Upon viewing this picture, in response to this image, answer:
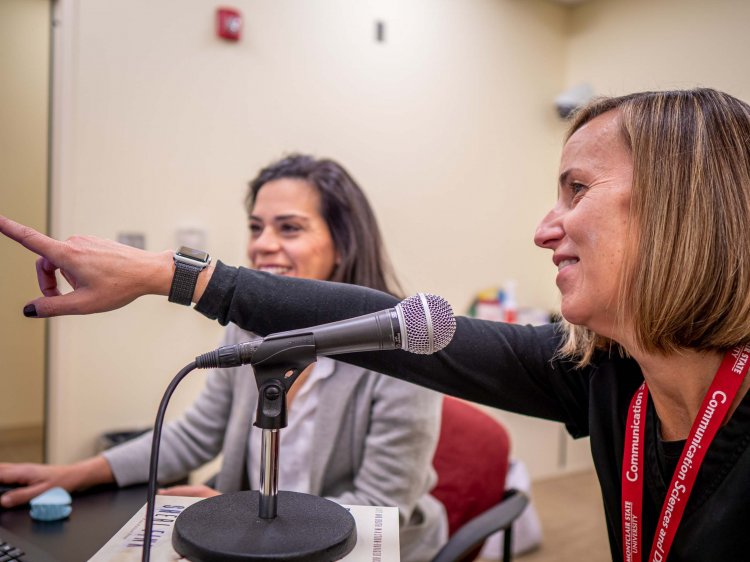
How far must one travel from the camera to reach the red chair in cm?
166

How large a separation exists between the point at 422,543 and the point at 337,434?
314 millimetres

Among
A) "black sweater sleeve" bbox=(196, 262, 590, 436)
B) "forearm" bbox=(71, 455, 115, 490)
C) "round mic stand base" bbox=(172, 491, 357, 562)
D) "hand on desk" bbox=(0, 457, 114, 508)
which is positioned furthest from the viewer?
"forearm" bbox=(71, 455, 115, 490)

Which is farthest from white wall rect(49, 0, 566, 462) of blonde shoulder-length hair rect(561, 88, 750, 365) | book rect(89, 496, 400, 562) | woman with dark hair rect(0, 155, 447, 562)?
blonde shoulder-length hair rect(561, 88, 750, 365)

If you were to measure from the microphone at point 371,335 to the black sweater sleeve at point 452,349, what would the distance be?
0.23 metres

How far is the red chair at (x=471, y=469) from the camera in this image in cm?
166

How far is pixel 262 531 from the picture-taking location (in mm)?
689

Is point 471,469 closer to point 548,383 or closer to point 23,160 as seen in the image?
point 548,383

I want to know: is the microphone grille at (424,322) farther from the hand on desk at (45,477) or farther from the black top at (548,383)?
the hand on desk at (45,477)

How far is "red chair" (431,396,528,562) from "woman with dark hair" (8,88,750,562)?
0.64 metres

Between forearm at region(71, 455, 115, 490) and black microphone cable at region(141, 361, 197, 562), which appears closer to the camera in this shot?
black microphone cable at region(141, 361, 197, 562)

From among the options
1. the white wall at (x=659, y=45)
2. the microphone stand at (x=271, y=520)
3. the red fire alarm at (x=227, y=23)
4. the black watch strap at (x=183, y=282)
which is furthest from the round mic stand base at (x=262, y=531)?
the white wall at (x=659, y=45)

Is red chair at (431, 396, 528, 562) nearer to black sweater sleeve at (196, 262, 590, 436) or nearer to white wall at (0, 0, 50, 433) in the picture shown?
black sweater sleeve at (196, 262, 590, 436)

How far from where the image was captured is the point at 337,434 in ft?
4.66

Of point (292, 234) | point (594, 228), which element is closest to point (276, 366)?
point (594, 228)
